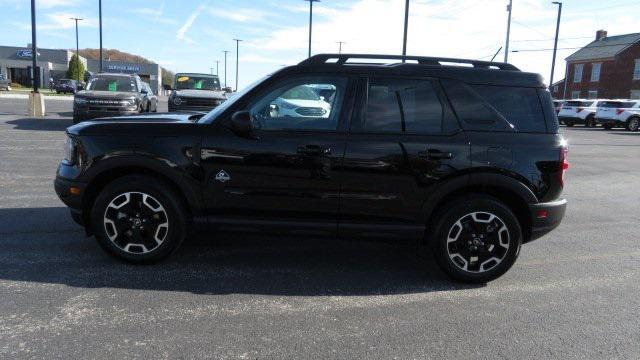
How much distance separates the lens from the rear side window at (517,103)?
173 inches

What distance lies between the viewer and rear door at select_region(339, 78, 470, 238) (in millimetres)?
4273

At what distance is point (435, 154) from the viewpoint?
427cm

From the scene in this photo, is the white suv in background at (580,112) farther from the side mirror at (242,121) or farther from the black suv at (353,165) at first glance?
the side mirror at (242,121)

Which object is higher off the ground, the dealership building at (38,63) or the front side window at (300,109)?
the dealership building at (38,63)

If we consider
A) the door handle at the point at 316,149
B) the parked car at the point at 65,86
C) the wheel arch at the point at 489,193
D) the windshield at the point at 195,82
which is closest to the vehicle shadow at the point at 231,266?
the wheel arch at the point at 489,193

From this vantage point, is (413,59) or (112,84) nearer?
(413,59)

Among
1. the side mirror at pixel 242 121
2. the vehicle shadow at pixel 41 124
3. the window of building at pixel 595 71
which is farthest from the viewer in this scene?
the window of building at pixel 595 71

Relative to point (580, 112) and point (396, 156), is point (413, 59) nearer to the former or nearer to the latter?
point (396, 156)

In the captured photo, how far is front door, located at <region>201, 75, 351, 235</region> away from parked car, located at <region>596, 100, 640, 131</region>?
101ft

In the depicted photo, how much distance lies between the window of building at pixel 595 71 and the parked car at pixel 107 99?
4930 cm

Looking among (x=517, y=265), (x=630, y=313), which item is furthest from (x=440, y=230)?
(x=630, y=313)

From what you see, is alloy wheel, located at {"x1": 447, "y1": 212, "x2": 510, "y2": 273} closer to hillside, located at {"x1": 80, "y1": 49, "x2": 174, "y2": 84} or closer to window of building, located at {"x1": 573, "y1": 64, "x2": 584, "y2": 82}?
window of building, located at {"x1": 573, "y1": 64, "x2": 584, "y2": 82}

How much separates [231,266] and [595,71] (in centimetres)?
5667

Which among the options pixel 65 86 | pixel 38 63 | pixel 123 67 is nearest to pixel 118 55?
pixel 123 67
